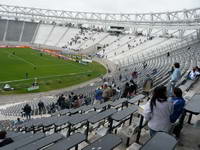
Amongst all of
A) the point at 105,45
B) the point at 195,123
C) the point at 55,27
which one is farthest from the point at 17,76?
the point at 55,27

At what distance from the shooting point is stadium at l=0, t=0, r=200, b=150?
4.74 meters

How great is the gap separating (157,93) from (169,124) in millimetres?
759

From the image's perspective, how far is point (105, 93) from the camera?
12.9 m

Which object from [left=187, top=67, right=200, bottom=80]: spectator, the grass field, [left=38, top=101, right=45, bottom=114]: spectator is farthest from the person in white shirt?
the grass field

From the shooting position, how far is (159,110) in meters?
4.46

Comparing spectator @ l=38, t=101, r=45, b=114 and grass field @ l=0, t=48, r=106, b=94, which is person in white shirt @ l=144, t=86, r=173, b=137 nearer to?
spectator @ l=38, t=101, r=45, b=114

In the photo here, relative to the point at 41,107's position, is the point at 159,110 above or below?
above

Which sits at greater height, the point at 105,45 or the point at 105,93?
the point at 105,45

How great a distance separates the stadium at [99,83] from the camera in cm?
474

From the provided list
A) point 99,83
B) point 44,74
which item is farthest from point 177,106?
point 44,74

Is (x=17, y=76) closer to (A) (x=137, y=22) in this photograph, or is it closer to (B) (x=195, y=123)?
(B) (x=195, y=123)

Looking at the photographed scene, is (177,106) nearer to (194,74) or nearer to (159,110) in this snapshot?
(159,110)

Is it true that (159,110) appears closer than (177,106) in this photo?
Yes

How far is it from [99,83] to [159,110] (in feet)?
88.4
